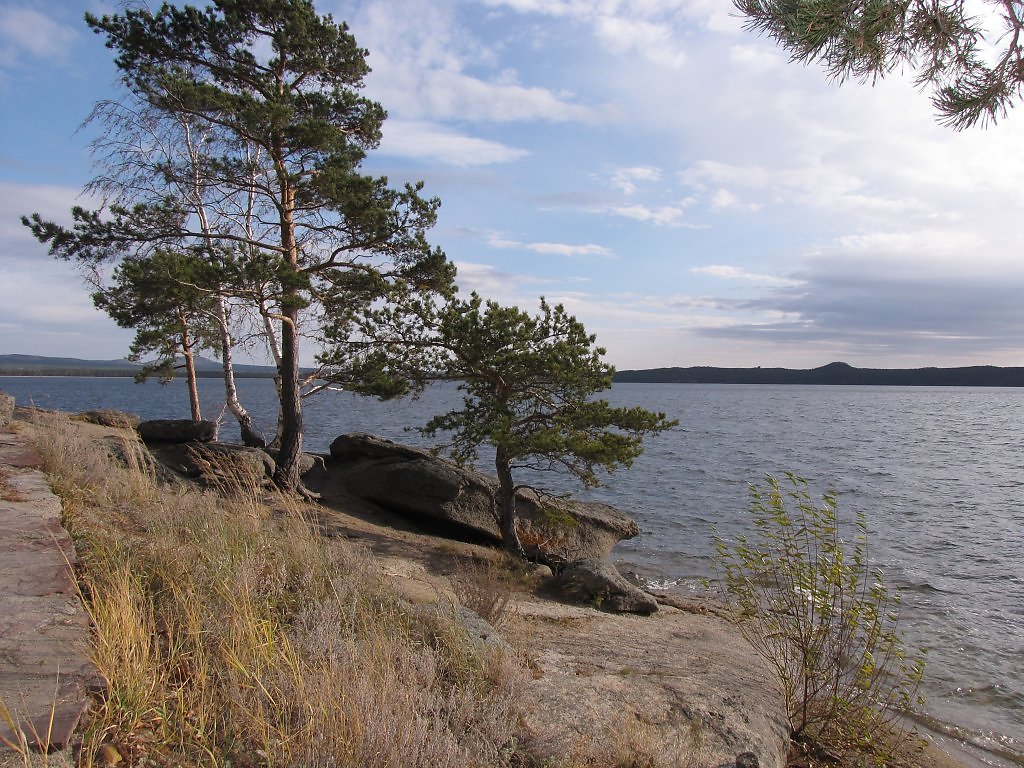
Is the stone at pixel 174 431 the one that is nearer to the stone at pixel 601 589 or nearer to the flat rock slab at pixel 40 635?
the stone at pixel 601 589

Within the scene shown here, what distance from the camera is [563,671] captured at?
5.50 meters

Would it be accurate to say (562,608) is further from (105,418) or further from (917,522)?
(105,418)

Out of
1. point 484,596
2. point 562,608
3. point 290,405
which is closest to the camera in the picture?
point 484,596

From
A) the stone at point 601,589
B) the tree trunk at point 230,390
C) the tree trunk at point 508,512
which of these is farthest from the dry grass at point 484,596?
the tree trunk at point 230,390

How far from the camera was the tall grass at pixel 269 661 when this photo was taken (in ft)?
9.05

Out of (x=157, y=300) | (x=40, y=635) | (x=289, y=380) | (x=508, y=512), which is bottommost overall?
(x=508, y=512)

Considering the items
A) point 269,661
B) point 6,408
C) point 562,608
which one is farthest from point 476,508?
point 269,661

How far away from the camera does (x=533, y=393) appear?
13164 mm

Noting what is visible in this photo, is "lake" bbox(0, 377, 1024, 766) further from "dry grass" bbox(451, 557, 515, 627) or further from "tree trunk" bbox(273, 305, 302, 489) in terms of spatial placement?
"dry grass" bbox(451, 557, 515, 627)

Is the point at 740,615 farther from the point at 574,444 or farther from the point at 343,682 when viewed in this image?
the point at 574,444

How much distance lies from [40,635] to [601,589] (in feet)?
29.5

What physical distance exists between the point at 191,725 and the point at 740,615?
16.6ft

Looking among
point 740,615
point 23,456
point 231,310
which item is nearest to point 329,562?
point 740,615

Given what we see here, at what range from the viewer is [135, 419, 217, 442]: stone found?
17812mm
